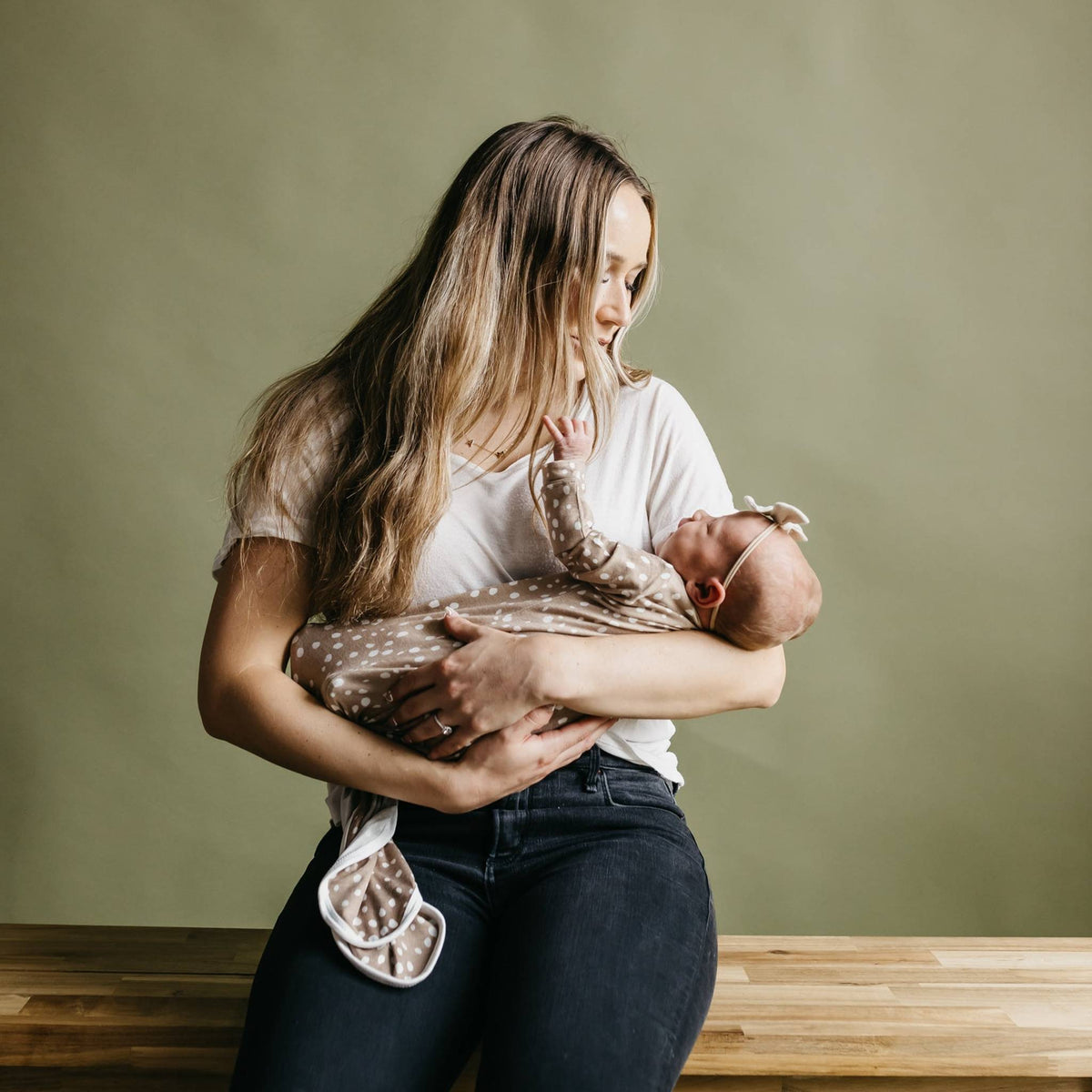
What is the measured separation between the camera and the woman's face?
1613 millimetres

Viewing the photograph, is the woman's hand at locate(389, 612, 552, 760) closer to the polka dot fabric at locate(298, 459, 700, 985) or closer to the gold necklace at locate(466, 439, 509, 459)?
the polka dot fabric at locate(298, 459, 700, 985)

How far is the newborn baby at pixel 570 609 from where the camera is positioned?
139 cm

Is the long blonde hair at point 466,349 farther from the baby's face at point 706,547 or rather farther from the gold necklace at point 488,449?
the baby's face at point 706,547

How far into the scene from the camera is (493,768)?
1.34m

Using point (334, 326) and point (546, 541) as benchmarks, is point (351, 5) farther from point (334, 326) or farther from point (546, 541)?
point (546, 541)

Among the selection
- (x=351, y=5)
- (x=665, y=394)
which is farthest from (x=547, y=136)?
(x=351, y=5)

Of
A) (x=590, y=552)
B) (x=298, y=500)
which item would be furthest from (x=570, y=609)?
(x=298, y=500)

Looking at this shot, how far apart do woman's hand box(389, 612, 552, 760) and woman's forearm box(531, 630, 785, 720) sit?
0.02 meters

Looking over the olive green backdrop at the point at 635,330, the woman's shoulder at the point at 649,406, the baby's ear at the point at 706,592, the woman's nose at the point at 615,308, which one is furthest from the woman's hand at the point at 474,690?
the olive green backdrop at the point at 635,330

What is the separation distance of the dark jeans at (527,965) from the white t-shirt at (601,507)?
15cm

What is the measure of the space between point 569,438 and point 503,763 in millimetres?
459

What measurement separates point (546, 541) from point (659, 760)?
35 cm

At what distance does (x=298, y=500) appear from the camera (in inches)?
59.4

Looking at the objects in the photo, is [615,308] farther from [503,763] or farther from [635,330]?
[635,330]
